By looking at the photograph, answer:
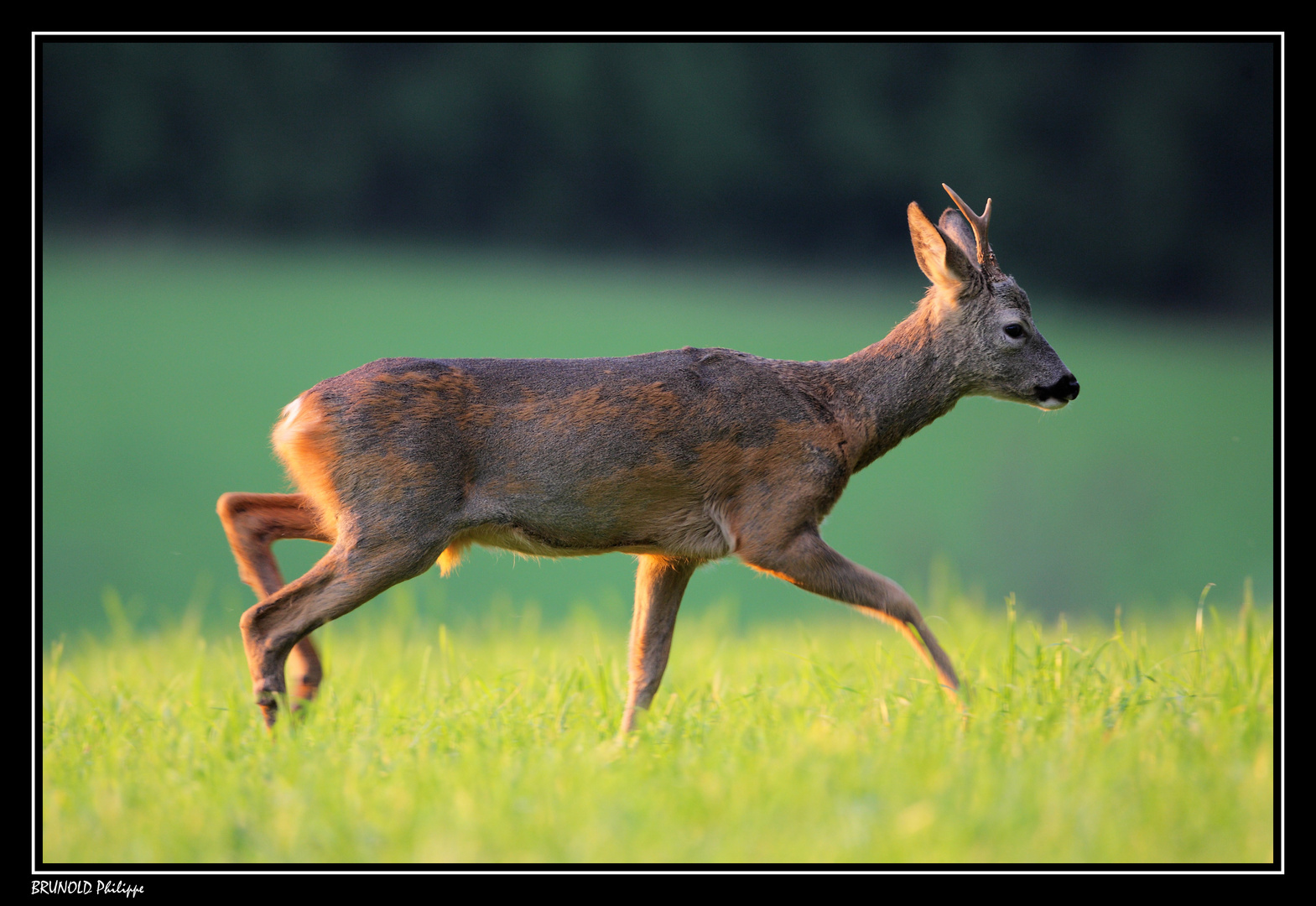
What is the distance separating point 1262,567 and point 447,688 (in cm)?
697

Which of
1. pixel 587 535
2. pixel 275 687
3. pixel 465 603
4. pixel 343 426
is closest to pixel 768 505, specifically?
pixel 587 535

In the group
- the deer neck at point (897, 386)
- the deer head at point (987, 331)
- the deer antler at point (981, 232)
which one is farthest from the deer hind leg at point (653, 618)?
the deer antler at point (981, 232)

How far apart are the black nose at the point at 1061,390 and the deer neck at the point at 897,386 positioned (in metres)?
0.33

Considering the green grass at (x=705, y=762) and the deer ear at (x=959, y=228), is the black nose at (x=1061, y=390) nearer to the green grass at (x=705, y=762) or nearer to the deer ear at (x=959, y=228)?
the deer ear at (x=959, y=228)

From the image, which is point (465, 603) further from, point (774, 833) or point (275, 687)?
point (774, 833)

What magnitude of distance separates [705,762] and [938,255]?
7.98ft

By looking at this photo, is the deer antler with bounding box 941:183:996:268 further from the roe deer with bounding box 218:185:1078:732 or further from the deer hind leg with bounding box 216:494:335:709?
the deer hind leg with bounding box 216:494:335:709

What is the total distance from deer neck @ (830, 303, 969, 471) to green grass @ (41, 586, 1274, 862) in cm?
94

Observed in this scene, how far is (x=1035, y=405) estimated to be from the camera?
541 centimetres

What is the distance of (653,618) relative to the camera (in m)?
5.42

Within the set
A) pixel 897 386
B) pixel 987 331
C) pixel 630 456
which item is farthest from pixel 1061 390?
pixel 630 456

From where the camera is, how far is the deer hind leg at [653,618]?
5.29 meters

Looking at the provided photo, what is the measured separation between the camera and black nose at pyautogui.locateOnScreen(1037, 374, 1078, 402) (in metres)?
5.27
